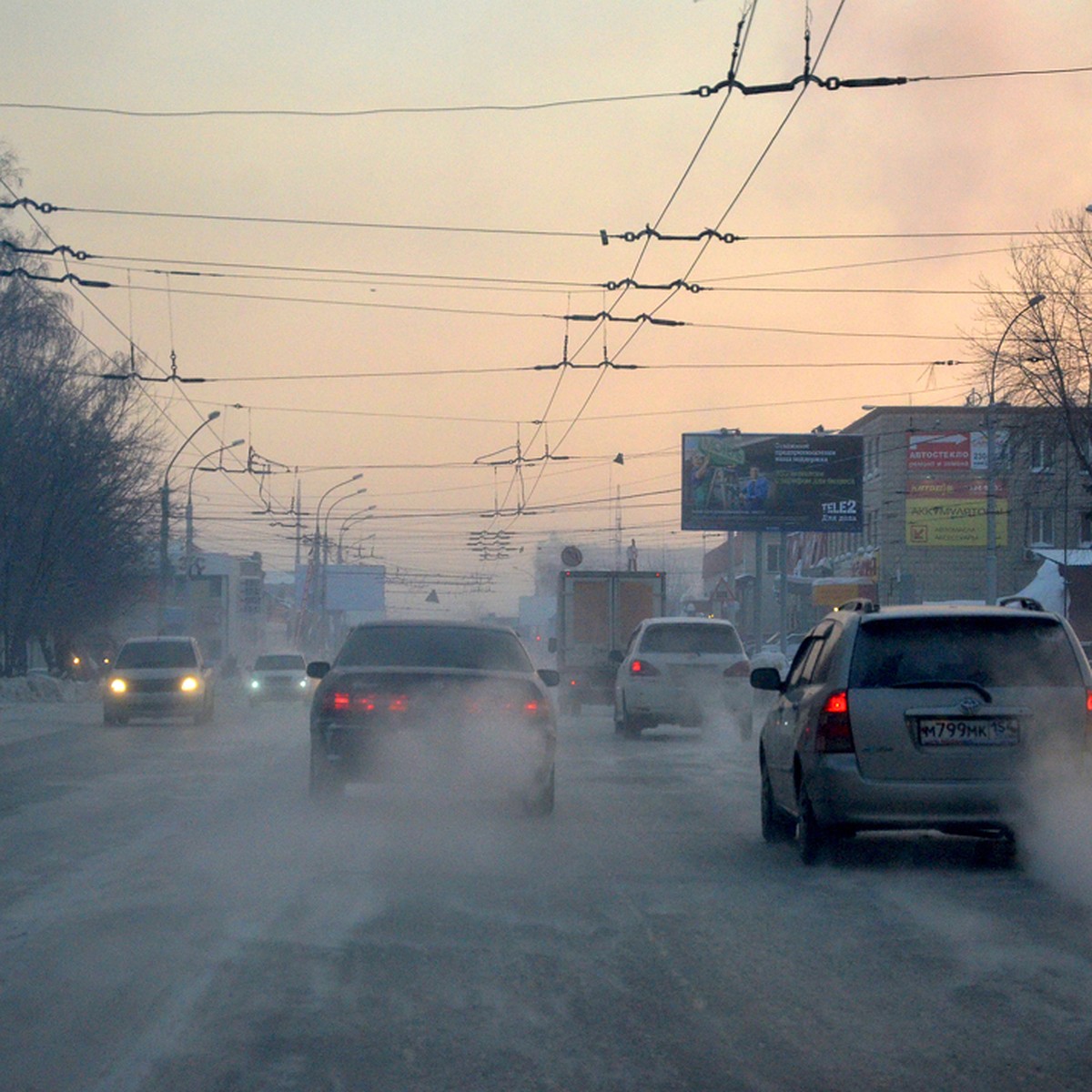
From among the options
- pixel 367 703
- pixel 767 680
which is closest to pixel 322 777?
pixel 367 703

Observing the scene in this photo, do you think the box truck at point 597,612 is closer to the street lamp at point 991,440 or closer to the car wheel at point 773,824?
the street lamp at point 991,440

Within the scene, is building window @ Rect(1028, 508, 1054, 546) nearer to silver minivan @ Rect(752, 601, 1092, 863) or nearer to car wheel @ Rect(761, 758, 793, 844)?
car wheel @ Rect(761, 758, 793, 844)

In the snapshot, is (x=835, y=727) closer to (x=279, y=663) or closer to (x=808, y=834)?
(x=808, y=834)

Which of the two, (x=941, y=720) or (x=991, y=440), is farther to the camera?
(x=991, y=440)

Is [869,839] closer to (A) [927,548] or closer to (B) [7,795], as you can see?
(B) [7,795]

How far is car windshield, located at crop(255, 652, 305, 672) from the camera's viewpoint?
45188 mm

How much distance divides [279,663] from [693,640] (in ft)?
77.6

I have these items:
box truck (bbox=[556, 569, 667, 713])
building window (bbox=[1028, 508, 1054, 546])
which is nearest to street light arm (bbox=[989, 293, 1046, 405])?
box truck (bbox=[556, 569, 667, 713])

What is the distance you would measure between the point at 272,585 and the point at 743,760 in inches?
5494

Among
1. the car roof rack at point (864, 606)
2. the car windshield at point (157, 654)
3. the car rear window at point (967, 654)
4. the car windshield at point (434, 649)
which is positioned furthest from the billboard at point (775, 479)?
the car rear window at point (967, 654)

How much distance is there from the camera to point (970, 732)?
960cm

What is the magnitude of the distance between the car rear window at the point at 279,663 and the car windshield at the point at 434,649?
105 ft

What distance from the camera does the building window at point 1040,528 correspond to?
64.6 m

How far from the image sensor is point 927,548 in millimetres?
66000
